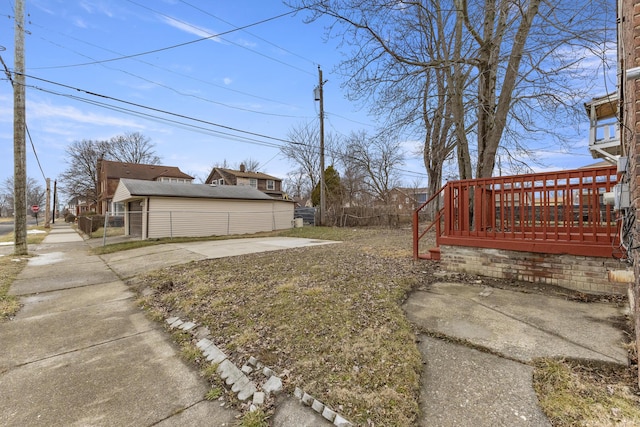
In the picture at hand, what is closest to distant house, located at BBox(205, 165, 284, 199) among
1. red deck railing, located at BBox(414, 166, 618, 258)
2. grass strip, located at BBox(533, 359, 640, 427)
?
red deck railing, located at BBox(414, 166, 618, 258)

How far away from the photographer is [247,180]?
33500 millimetres

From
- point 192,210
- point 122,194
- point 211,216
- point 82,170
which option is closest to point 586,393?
point 192,210

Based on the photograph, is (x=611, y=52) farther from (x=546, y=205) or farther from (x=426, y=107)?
(x=426, y=107)

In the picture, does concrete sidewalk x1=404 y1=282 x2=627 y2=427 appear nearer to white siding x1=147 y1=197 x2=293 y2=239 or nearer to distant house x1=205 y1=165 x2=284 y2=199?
white siding x1=147 y1=197 x2=293 y2=239

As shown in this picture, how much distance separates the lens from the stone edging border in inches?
70.4

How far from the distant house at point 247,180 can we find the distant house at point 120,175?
348cm

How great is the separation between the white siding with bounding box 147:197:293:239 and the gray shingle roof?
0.90 ft

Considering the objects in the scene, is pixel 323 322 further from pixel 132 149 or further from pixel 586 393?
pixel 132 149

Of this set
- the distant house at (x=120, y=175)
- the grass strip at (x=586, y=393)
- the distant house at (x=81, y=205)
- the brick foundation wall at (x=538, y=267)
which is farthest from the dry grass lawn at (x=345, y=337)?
the distant house at (x=81, y=205)

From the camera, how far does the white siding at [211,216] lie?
45.0 feet

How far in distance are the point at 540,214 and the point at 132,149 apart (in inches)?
1773

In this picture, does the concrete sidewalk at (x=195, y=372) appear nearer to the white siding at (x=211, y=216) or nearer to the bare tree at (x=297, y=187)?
the white siding at (x=211, y=216)

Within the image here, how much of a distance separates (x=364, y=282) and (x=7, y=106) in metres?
12.5

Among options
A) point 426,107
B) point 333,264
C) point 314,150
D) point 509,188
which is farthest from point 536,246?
point 314,150
